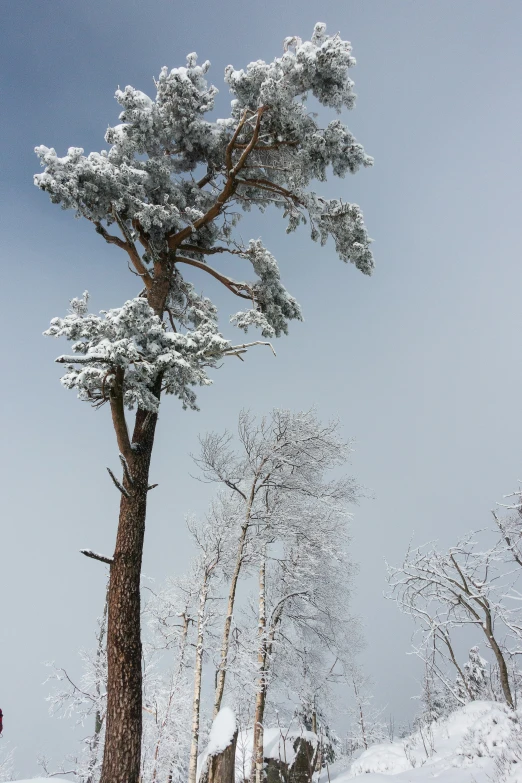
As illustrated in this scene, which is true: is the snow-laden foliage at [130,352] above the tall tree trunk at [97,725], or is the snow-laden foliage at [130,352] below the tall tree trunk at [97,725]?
above

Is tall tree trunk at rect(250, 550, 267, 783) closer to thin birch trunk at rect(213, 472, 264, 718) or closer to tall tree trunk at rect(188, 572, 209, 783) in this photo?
thin birch trunk at rect(213, 472, 264, 718)

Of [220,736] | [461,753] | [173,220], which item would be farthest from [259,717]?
[173,220]

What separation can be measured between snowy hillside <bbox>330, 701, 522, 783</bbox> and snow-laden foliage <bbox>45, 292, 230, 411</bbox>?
5381mm

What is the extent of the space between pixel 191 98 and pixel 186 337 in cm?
516

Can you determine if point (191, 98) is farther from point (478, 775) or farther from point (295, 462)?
point (478, 775)

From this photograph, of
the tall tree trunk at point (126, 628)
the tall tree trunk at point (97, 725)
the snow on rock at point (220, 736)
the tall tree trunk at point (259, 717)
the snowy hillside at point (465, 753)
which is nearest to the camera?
the snowy hillside at point (465, 753)

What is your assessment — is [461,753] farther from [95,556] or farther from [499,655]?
[95,556]

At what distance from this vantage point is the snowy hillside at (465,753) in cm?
411

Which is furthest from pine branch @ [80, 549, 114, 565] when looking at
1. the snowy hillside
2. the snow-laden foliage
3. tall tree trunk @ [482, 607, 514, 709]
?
tall tree trunk @ [482, 607, 514, 709]

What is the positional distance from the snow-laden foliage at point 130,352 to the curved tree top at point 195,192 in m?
0.02

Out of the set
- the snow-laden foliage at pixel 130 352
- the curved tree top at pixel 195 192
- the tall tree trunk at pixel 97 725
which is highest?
the curved tree top at pixel 195 192

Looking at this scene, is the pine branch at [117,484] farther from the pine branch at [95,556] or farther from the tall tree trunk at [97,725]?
the tall tree trunk at [97,725]

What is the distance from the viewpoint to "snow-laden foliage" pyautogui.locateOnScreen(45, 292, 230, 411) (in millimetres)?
5406

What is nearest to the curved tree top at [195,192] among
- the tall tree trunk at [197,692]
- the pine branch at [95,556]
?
the pine branch at [95,556]
